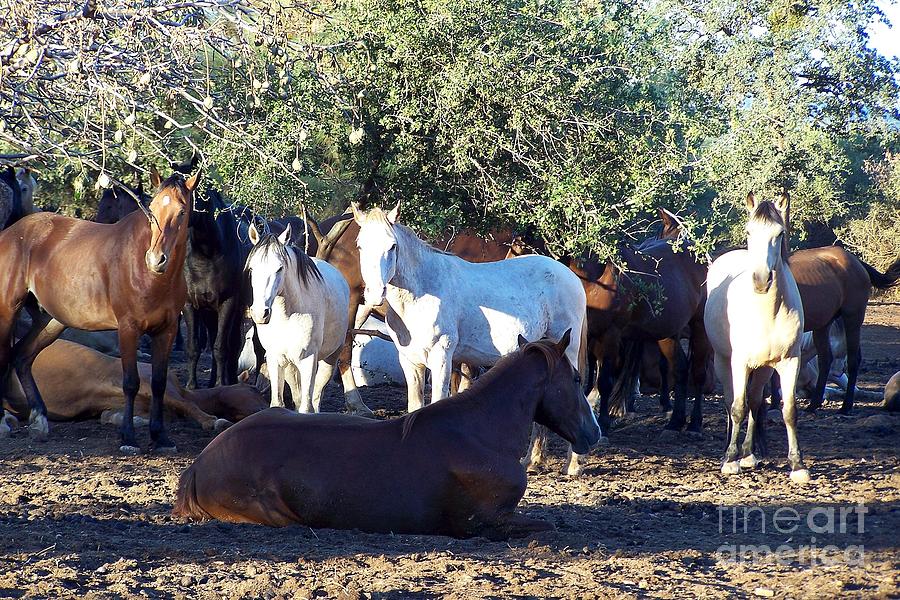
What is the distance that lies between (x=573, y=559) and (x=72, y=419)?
19.8 feet

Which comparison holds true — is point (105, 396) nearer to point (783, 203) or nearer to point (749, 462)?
point (749, 462)

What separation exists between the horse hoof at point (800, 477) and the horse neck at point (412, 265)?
2.98 metres

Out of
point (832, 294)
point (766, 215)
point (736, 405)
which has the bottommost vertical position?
point (736, 405)

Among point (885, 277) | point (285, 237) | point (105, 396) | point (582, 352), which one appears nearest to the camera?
point (285, 237)

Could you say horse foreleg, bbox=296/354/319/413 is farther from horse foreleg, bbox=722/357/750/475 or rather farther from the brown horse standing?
the brown horse standing

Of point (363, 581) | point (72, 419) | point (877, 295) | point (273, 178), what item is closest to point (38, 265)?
point (72, 419)

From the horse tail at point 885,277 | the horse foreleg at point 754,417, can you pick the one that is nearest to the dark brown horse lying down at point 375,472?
the horse foreleg at point 754,417

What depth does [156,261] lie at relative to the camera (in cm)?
778

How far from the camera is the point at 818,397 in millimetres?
11477

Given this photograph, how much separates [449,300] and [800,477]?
2851 millimetres

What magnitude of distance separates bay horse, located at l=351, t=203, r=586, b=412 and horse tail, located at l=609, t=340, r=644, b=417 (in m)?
2.51

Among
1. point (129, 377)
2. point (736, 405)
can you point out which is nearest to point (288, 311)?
point (129, 377)

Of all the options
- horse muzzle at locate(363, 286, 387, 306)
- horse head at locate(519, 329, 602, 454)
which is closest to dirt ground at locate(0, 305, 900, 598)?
horse head at locate(519, 329, 602, 454)

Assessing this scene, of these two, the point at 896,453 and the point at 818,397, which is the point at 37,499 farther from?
the point at 818,397
